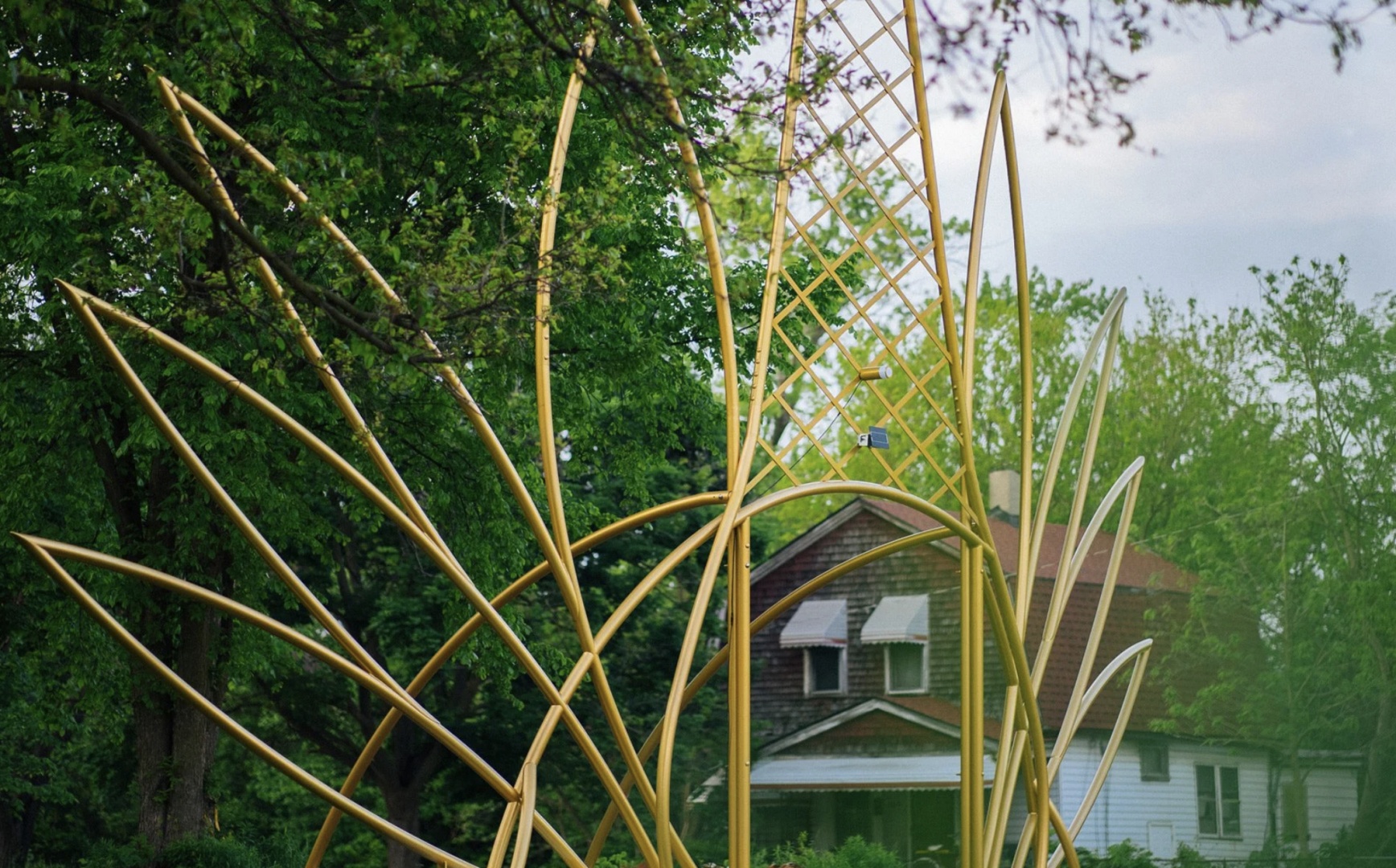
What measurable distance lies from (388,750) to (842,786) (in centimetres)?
560

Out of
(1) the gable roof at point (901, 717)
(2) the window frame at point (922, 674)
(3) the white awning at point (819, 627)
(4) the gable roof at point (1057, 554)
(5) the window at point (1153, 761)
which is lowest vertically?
(5) the window at point (1153, 761)

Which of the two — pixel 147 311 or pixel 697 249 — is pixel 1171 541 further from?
pixel 697 249

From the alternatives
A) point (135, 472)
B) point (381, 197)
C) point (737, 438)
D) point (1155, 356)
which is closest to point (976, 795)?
point (737, 438)

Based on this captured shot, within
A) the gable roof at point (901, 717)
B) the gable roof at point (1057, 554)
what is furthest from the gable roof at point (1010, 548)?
the gable roof at point (901, 717)

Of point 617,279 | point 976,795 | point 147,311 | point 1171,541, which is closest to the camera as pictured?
point 617,279

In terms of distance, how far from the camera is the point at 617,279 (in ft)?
16.0

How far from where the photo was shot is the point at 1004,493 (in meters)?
21.5

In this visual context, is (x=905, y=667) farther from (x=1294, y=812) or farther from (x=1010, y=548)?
(x=1294, y=812)

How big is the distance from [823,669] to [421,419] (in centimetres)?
1134

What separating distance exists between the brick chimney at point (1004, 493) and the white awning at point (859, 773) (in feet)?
13.8

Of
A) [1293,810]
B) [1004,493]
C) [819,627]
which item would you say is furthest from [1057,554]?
[1293,810]

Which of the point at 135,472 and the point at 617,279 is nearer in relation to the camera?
the point at 617,279

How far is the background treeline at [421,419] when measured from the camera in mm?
4926

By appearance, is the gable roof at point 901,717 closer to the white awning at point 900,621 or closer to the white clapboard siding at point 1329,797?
the white awning at point 900,621
